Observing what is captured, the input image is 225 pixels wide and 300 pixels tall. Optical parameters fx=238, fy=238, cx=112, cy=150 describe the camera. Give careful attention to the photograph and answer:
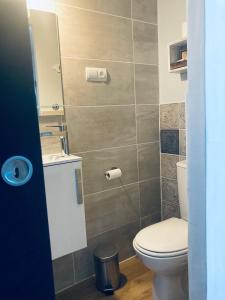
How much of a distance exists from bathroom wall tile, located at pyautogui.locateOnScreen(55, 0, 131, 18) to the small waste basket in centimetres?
179

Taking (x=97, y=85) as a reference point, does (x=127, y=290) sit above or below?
below

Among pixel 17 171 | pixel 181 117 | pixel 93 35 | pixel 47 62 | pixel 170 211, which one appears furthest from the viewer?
pixel 170 211

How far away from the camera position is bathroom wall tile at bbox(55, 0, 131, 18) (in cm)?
166

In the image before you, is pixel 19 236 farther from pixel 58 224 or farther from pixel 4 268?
pixel 58 224

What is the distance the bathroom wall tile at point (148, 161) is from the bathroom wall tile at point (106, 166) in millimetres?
65

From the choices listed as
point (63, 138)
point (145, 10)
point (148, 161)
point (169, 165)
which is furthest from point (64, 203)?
point (145, 10)

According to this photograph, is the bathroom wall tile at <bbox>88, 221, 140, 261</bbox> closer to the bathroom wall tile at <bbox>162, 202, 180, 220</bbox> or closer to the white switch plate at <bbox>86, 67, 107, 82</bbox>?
the bathroom wall tile at <bbox>162, 202, 180, 220</bbox>

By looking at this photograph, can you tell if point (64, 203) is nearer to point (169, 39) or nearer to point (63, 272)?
point (63, 272)

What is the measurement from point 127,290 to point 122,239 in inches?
16.3

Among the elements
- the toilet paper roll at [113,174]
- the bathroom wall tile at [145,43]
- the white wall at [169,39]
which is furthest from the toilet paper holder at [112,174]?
the bathroom wall tile at [145,43]

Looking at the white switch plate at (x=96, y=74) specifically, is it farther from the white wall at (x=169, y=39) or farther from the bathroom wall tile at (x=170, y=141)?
the bathroom wall tile at (x=170, y=141)

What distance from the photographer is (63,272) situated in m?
1.78

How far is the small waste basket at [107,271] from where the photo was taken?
5.69ft

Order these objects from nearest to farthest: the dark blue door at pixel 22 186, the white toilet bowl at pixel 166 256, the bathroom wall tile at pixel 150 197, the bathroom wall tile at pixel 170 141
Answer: the dark blue door at pixel 22 186
the white toilet bowl at pixel 166 256
the bathroom wall tile at pixel 170 141
the bathroom wall tile at pixel 150 197
